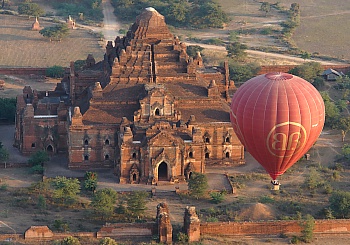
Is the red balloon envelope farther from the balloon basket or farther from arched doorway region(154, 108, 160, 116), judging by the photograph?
arched doorway region(154, 108, 160, 116)

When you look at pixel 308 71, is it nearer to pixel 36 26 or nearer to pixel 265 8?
pixel 36 26

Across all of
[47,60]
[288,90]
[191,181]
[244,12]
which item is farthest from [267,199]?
[244,12]

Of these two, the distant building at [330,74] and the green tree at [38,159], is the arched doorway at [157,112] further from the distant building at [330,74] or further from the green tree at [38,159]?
the distant building at [330,74]

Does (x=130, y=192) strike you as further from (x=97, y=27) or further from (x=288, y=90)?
(x=97, y=27)

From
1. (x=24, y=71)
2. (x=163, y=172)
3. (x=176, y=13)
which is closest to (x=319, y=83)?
(x=24, y=71)

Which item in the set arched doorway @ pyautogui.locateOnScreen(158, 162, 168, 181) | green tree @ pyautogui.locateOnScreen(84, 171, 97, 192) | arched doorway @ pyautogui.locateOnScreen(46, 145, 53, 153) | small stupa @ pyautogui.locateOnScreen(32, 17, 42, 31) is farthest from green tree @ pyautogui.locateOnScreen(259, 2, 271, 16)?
green tree @ pyautogui.locateOnScreen(84, 171, 97, 192)

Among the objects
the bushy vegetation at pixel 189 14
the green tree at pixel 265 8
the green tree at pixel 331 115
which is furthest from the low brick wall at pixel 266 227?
the green tree at pixel 265 8
